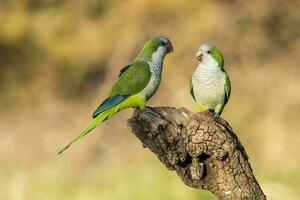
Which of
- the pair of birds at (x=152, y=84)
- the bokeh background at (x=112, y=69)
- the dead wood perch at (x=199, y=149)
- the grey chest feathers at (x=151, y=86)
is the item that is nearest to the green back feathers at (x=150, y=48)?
the pair of birds at (x=152, y=84)

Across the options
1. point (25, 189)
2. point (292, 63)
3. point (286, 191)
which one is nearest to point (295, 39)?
point (292, 63)

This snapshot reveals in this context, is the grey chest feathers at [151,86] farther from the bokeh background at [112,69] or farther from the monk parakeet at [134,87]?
the bokeh background at [112,69]

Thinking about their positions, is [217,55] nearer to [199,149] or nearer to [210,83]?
[210,83]

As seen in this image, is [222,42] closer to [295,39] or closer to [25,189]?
[295,39]

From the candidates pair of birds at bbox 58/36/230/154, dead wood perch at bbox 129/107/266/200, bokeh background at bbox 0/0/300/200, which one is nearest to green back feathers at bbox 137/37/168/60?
pair of birds at bbox 58/36/230/154

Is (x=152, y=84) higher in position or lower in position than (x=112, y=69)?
lower

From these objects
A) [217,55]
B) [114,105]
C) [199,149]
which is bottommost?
[199,149]

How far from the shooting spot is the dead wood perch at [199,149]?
297 cm

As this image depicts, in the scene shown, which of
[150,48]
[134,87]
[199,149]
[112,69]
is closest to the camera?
[199,149]

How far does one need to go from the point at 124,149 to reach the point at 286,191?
2403mm

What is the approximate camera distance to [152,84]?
10.8ft

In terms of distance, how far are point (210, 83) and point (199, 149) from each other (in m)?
0.40

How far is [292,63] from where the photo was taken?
9734 millimetres

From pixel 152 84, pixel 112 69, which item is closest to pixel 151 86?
pixel 152 84
